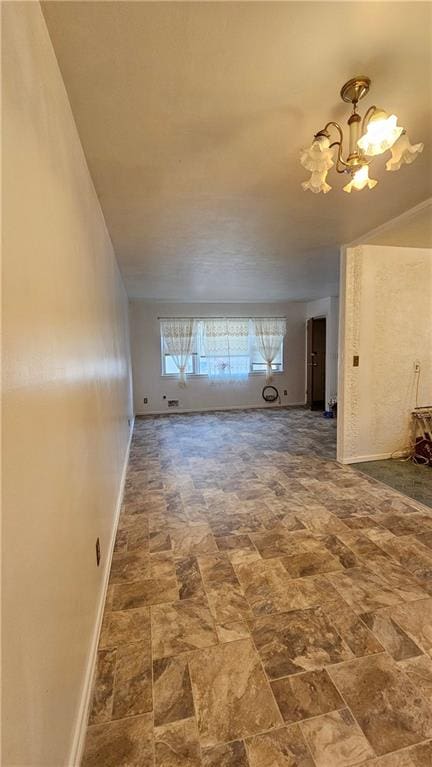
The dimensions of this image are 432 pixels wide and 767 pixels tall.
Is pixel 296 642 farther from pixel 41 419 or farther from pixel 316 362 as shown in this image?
pixel 316 362

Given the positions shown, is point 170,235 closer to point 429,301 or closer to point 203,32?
point 203,32

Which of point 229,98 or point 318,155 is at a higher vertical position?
point 229,98

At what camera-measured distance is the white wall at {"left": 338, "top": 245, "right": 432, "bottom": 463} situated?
10.6 ft

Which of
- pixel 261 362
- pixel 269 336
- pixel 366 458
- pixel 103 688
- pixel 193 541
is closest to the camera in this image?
pixel 103 688

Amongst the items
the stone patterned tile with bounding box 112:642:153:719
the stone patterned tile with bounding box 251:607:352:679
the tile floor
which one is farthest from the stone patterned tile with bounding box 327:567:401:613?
the stone patterned tile with bounding box 112:642:153:719

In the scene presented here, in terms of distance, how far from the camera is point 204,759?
3.24 ft

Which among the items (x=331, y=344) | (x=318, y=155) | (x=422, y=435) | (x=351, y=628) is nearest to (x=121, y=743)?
(x=351, y=628)

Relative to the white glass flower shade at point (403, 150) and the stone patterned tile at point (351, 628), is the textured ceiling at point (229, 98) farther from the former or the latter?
the stone patterned tile at point (351, 628)

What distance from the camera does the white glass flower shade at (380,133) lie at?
3.85 ft

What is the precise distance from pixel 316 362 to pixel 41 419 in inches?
250

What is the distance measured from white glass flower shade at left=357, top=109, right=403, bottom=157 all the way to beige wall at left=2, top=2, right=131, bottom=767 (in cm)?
115

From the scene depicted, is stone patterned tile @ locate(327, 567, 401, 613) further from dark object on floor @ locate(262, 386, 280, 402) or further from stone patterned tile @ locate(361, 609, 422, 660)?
dark object on floor @ locate(262, 386, 280, 402)

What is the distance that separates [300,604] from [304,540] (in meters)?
0.56

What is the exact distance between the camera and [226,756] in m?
0.99
